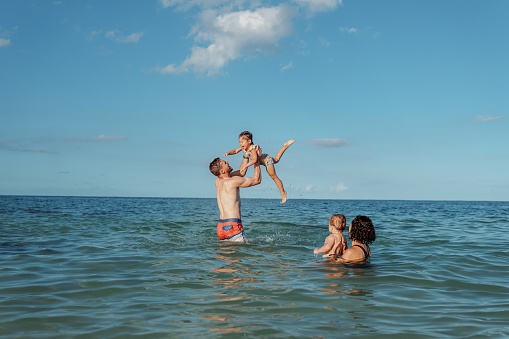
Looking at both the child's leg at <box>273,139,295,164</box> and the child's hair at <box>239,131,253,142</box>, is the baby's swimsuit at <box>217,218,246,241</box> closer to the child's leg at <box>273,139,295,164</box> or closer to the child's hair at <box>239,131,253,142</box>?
the child's leg at <box>273,139,295,164</box>

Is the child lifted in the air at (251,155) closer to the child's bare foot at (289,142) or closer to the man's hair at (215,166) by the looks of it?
the child's bare foot at (289,142)

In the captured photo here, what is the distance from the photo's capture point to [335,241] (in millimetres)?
8398

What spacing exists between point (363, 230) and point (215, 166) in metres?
4.22

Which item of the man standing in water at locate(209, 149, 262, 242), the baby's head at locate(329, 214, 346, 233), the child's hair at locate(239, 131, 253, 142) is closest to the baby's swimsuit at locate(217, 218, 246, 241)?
the man standing in water at locate(209, 149, 262, 242)

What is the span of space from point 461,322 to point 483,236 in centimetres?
1135

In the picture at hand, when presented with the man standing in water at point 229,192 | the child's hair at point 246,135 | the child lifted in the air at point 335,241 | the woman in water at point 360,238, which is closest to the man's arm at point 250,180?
the man standing in water at point 229,192

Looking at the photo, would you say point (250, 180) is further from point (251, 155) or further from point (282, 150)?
point (282, 150)

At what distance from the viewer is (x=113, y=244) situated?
1157 centimetres

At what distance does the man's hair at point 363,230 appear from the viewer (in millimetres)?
7918

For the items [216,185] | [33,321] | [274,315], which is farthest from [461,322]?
[216,185]

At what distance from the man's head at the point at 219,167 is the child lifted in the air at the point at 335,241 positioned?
327cm

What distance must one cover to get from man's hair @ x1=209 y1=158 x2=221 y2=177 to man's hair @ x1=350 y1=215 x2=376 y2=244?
12.8 feet

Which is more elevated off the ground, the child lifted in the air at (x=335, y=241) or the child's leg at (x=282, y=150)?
the child's leg at (x=282, y=150)

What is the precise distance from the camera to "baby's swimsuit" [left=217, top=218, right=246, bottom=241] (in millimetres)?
10633
